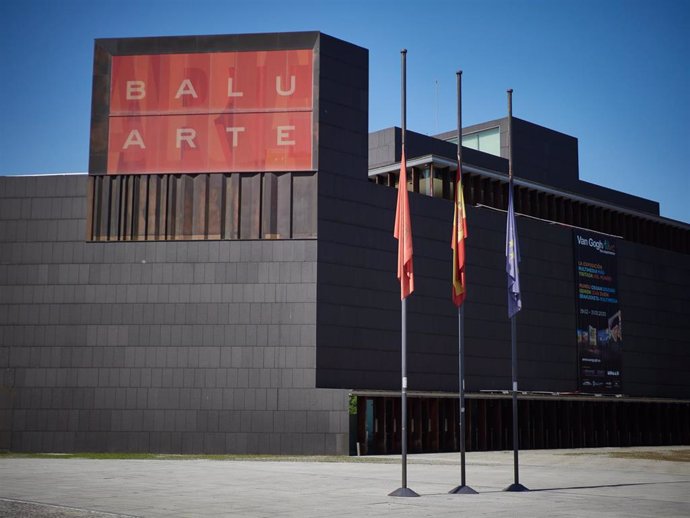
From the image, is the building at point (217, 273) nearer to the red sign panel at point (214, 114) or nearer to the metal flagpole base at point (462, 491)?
the red sign panel at point (214, 114)

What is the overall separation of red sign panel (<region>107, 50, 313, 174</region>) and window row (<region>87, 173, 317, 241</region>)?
67 cm

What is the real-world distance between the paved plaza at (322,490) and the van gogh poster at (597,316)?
92.0ft

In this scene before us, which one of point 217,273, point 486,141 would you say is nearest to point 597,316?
point 486,141

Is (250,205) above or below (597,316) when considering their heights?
above

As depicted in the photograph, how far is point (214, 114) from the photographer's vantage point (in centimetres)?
4791

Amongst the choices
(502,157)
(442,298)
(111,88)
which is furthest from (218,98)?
(502,157)

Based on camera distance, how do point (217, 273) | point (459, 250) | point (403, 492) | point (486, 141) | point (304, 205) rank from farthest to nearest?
point (486, 141) → point (304, 205) → point (217, 273) → point (459, 250) → point (403, 492)

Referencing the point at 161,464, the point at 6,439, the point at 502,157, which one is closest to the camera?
the point at 161,464

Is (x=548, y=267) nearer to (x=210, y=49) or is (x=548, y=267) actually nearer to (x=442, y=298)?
(x=442, y=298)

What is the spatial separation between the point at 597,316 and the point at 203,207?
32.7 m

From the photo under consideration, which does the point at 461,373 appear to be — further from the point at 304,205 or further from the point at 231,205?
the point at 231,205

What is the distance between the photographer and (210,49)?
4850 cm

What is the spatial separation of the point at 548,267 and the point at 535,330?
4.99m

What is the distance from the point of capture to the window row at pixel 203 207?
156 feet
